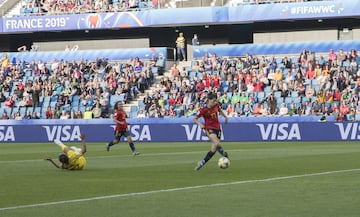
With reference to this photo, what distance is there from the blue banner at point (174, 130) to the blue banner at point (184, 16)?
353 inches

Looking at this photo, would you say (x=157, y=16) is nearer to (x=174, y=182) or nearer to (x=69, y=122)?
(x=69, y=122)

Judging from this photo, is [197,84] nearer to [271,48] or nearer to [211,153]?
[271,48]

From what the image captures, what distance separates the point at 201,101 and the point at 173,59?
8.47 meters

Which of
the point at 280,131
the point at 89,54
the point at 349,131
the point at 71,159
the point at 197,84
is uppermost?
the point at 89,54

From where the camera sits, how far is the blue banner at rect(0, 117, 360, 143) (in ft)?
128

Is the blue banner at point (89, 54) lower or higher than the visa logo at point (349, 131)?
higher

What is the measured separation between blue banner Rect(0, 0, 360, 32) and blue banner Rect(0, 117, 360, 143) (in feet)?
29.5

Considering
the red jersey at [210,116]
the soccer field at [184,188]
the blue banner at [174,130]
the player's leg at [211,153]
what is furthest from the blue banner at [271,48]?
the player's leg at [211,153]

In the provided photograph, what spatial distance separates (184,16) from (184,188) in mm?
35784

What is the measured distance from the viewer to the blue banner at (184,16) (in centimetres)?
4800

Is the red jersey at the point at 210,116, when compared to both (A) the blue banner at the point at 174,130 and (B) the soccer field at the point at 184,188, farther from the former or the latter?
(A) the blue banner at the point at 174,130

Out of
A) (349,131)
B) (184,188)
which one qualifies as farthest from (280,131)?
(184,188)

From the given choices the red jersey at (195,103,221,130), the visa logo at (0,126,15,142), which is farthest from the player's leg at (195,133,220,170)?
the visa logo at (0,126,15,142)

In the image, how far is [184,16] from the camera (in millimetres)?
52156
